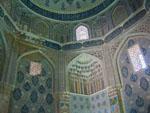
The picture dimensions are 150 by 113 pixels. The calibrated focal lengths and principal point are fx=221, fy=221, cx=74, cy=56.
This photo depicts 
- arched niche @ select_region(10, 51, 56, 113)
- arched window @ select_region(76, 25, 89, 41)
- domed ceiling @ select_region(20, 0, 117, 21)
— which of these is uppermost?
domed ceiling @ select_region(20, 0, 117, 21)

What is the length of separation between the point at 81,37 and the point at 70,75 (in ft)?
11.1

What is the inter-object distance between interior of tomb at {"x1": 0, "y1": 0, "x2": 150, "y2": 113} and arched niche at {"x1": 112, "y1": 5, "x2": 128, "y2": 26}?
0.26ft

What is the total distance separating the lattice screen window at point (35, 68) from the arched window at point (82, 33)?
3878 mm

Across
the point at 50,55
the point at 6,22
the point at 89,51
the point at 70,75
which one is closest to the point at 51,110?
the point at 70,75

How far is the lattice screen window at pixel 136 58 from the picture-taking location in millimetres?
13194

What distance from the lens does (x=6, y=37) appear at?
13.8 m

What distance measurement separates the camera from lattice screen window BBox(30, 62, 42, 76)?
14.5 meters

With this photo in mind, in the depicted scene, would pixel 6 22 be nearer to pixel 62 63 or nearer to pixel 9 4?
pixel 9 4

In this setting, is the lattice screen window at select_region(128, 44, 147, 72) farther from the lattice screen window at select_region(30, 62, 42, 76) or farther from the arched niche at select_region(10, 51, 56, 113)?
the lattice screen window at select_region(30, 62, 42, 76)

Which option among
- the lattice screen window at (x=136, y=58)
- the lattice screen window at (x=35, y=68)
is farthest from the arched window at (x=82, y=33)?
the lattice screen window at (x=136, y=58)

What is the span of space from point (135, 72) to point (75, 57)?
4.61 m

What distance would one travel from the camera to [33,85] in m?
14.0

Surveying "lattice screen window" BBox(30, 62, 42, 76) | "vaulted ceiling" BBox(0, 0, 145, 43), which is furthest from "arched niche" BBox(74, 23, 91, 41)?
"lattice screen window" BBox(30, 62, 42, 76)

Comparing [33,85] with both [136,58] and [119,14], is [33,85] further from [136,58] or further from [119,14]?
[119,14]
